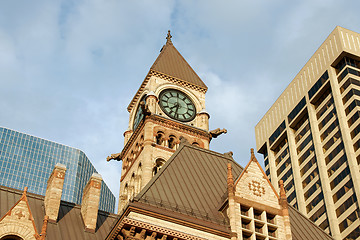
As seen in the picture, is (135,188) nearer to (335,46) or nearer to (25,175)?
(335,46)

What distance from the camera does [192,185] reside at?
34094 mm

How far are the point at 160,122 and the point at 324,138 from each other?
54.1 meters

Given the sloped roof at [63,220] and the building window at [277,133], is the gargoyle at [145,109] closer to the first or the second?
the sloped roof at [63,220]

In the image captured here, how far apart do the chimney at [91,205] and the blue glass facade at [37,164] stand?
122 meters

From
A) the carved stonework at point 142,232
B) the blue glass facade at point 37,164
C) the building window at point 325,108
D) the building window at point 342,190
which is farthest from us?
the blue glass facade at point 37,164

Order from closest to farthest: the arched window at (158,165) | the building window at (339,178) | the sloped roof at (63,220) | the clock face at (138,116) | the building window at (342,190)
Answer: the sloped roof at (63,220), the arched window at (158,165), the clock face at (138,116), the building window at (342,190), the building window at (339,178)

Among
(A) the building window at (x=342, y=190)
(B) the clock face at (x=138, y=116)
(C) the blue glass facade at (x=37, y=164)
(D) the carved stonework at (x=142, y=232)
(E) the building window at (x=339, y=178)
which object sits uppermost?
(C) the blue glass facade at (x=37, y=164)

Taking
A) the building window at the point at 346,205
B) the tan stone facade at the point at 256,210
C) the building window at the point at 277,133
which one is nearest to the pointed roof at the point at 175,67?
the tan stone facade at the point at 256,210

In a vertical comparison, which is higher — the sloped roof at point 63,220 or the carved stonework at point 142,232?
the sloped roof at point 63,220

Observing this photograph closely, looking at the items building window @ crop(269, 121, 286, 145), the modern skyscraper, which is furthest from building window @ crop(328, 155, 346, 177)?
building window @ crop(269, 121, 286, 145)

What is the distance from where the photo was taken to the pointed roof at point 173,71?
6199 centimetres

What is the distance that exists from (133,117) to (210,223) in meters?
35.7

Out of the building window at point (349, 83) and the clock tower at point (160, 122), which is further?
the building window at point (349, 83)

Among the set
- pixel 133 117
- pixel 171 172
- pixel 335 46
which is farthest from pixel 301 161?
pixel 171 172
